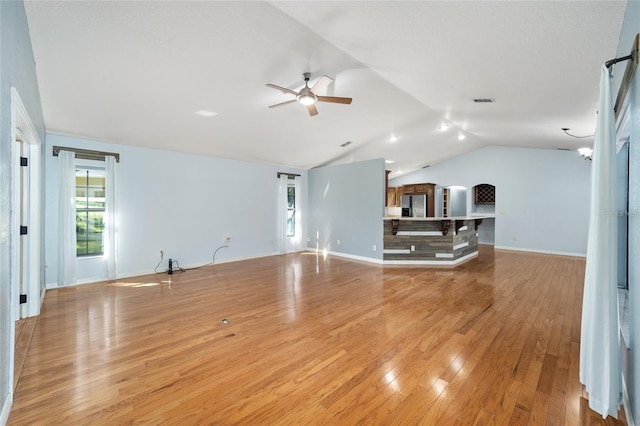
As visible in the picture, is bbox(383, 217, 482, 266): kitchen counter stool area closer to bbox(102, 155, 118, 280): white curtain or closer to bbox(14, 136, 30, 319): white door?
bbox(102, 155, 118, 280): white curtain

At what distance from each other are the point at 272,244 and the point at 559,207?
7876 millimetres

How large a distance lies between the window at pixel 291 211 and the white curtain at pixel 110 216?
4.11 meters

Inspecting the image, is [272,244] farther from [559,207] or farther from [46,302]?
[559,207]

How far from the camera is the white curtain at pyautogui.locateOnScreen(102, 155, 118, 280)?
4836mm

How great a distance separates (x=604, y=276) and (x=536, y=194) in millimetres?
7659

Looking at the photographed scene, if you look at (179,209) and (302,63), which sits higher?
(302,63)

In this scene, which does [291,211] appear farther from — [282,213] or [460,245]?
[460,245]

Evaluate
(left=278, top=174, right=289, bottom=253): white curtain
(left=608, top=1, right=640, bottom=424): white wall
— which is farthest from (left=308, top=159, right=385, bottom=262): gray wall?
(left=608, top=1, right=640, bottom=424): white wall

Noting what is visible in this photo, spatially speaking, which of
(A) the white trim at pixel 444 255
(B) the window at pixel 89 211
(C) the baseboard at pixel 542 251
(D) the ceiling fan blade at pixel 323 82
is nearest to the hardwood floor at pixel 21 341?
(B) the window at pixel 89 211

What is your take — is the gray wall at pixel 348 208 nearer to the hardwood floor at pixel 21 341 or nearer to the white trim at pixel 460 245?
the white trim at pixel 460 245

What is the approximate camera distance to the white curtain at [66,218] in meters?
4.41

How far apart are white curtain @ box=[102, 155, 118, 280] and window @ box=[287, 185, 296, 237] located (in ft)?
13.5

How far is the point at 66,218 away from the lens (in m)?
4.44

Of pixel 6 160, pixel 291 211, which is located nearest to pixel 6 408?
pixel 6 160
